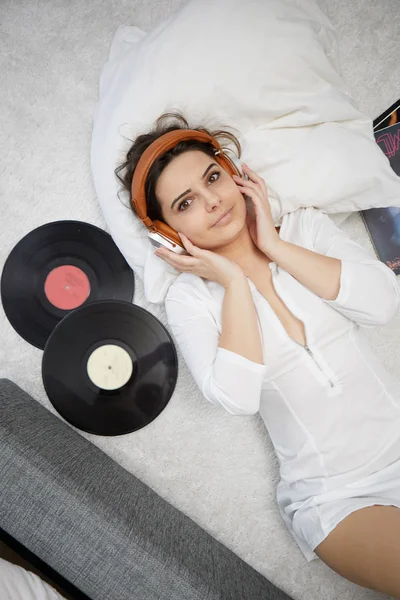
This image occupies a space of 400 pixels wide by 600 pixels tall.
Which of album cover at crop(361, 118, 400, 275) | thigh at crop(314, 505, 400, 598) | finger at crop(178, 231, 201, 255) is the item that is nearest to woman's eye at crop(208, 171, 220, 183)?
finger at crop(178, 231, 201, 255)

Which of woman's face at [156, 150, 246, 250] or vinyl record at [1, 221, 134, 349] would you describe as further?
vinyl record at [1, 221, 134, 349]

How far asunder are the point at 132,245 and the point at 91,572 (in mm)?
880

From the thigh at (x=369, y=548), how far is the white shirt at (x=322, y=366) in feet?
0.32

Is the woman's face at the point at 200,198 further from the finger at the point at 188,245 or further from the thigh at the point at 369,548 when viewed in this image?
the thigh at the point at 369,548

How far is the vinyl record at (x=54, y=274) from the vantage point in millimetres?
1418

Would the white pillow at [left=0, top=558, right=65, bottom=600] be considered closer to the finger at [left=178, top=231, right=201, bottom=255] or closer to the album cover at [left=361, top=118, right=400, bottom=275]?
the finger at [left=178, top=231, right=201, bottom=255]

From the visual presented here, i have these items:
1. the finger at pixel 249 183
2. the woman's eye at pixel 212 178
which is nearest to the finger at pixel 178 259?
the woman's eye at pixel 212 178

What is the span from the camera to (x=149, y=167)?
108 centimetres

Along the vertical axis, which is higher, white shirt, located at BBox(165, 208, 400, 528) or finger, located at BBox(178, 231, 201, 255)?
finger, located at BBox(178, 231, 201, 255)

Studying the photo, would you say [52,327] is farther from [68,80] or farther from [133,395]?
[68,80]

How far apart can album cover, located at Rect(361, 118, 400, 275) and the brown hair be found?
0.52 meters

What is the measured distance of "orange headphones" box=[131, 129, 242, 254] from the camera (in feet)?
3.56

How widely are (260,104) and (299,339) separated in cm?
68

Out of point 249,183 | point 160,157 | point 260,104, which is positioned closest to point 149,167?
point 160,157
